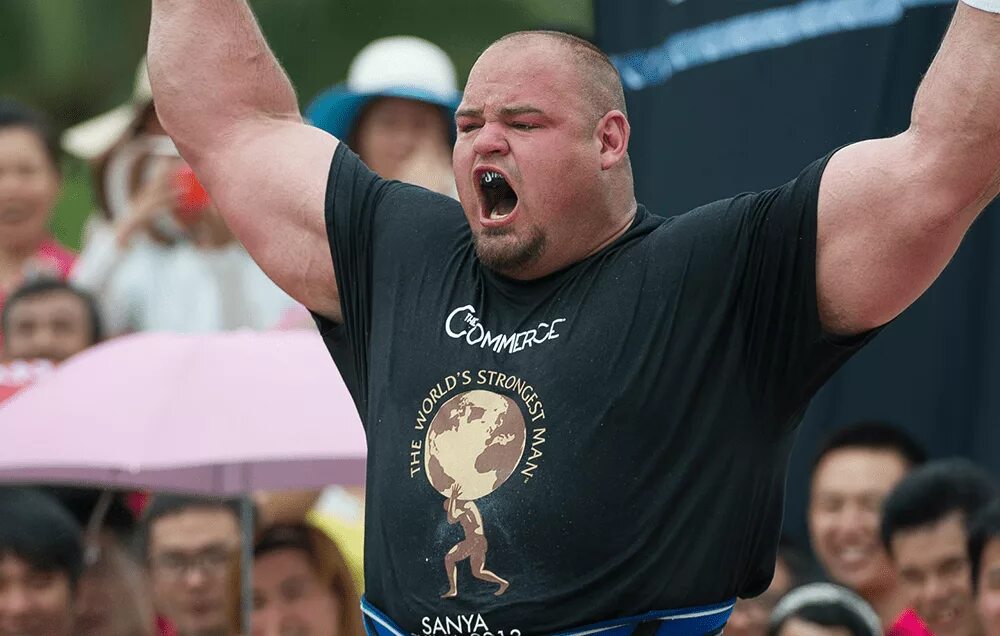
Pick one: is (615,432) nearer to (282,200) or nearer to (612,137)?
(612,137)

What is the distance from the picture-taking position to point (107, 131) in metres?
6.96

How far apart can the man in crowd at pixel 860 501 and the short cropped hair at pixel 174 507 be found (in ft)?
5.75

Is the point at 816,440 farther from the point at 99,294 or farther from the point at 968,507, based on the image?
the point at 99,294

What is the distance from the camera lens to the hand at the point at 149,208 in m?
6.34

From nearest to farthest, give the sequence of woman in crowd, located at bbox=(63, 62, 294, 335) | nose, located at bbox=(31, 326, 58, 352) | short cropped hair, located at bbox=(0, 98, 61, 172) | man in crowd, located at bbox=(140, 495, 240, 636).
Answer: man in crowd, located at bbox=(140, 495, 240, 636) → nose, located at bbox=(31, 326, 58, 352) → woman in crowd, located at bbox=(63, 62, 294, 335) → short cropped hair, located at bbox=(0, 98, 61, 172)

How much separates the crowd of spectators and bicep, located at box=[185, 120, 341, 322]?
2.07 metres

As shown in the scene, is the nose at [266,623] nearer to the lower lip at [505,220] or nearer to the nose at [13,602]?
the nose at [13,602]

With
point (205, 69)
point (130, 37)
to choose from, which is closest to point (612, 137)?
point (205, 69)

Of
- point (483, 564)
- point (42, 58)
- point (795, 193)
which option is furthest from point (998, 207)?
point (42, 58)

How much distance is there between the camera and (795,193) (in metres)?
3.03

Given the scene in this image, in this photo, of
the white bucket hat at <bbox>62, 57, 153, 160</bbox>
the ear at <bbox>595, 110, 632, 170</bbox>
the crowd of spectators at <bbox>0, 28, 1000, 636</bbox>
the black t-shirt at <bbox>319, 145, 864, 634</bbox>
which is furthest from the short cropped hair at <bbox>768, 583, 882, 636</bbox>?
the white bucket hat at <bbox>62, 57, 153, 160</bbox>

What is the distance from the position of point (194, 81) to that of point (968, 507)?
105 inches

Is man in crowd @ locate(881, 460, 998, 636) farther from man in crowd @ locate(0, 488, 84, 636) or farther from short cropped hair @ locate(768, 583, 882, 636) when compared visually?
man in crowd @ locate(0, 488, 84, 636)

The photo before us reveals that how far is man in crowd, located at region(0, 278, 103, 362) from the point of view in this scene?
19.7 ft
